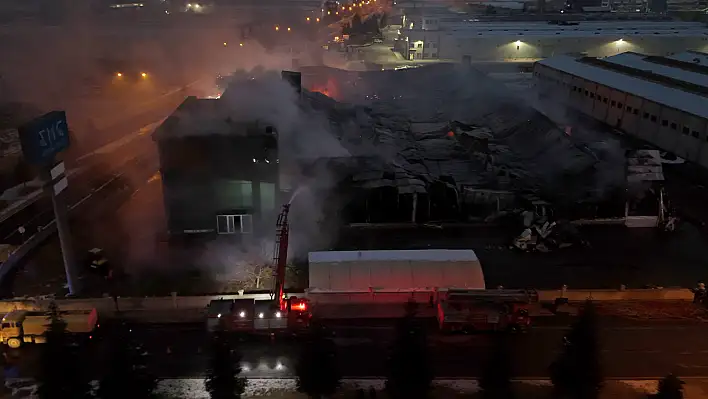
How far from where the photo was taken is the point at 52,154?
13344 millimetres

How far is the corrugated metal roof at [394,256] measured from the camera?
1454cm

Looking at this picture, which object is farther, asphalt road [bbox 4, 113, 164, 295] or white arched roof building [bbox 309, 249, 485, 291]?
asphalt road [bbox 4, 113, 164, 295]

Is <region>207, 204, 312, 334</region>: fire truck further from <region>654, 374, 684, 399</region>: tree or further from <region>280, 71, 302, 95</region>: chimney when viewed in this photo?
<region>280, 71, 302, 95</region>: chimney

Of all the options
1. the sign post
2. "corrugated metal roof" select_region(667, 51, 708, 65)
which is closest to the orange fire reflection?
"corrugated metal roof" select_region(667, 51, 708, 65)

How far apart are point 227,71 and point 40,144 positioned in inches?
1371

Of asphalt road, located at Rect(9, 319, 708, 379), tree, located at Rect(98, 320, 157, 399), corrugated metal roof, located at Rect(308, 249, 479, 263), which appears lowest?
asphalt road, located at Rect(9, 319, 708, 379)

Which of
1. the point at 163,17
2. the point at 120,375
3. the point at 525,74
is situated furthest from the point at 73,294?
the point at 163,17

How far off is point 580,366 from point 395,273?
199 inches

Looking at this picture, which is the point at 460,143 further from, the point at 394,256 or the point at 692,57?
the point at 692,57

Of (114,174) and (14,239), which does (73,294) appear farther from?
(114,174)

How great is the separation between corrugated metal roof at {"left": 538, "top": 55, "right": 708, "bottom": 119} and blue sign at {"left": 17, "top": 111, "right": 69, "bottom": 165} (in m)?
25.8

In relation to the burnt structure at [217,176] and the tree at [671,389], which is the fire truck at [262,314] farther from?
the tree at [671,389]

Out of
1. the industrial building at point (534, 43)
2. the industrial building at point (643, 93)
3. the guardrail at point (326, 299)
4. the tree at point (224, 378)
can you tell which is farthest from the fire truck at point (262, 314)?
the industrial building at point (534, 43)

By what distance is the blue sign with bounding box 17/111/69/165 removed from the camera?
1249 centimetres
